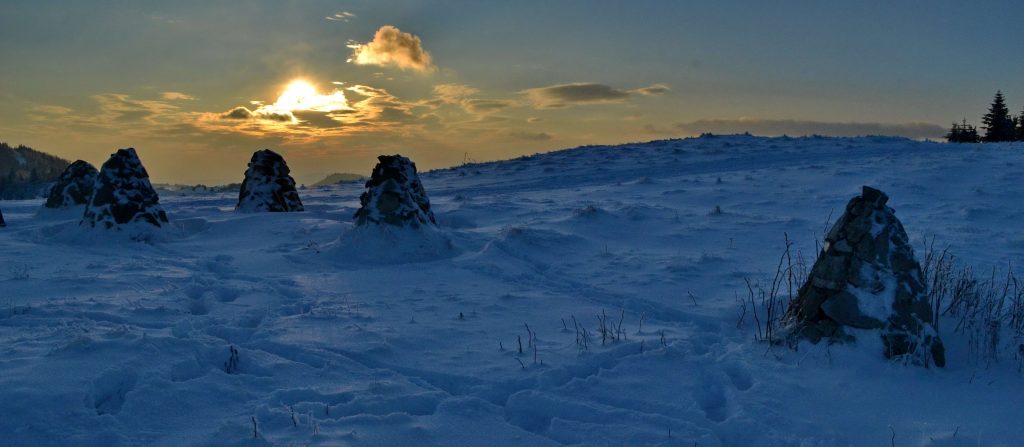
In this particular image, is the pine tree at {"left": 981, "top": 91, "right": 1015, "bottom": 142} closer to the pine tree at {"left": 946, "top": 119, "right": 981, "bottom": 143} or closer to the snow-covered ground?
the pine tree at {"left": 946, "top": 119, "right": 981, "bottom": 143}

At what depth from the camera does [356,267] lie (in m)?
9.59

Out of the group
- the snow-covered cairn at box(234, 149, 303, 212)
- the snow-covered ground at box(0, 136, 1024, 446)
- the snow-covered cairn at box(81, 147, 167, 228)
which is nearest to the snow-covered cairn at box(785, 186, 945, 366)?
the snow-covered ground at box(0, 136, 1024, 446)

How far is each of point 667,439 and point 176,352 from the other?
13.1 ft

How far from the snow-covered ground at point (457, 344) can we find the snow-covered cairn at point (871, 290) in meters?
0.22

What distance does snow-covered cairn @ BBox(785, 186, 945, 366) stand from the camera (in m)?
5.43

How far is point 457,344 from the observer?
19.7 feet

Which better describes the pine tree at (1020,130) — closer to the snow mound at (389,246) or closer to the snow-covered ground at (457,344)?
the snow-covered ground at (457,344)

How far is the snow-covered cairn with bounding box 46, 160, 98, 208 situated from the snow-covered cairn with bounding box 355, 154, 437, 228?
8414mm

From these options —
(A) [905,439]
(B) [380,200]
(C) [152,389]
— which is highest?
(B) [380,200]

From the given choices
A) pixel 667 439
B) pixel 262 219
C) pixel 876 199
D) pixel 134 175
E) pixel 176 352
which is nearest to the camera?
pixel 667 439

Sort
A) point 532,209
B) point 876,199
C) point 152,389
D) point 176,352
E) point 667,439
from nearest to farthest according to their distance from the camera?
1. point 667,439
2. point 152,389
3. point 176,352
4. point 876,199
5. point 532,209

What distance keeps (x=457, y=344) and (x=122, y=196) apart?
354 inches

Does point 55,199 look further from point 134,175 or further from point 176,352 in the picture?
point 176,352

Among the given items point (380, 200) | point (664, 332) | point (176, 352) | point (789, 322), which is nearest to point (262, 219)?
point (380, 200)
